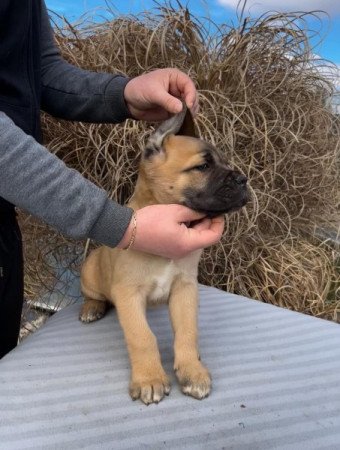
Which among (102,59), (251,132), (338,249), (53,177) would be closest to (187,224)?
(53,177)

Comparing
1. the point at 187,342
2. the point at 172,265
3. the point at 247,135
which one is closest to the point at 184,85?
the point at 172,265

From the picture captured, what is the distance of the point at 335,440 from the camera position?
0.98 metres

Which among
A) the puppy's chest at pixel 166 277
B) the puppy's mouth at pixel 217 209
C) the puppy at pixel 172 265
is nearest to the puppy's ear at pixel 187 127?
the puppy at pixel 172 265

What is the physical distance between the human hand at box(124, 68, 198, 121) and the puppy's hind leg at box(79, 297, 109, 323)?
658 millimetres

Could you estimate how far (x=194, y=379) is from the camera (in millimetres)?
1082

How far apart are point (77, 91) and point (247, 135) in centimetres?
107

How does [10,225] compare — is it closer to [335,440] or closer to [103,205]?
[103,205]

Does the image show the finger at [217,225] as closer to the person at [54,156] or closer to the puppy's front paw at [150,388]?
the person at [54,156]

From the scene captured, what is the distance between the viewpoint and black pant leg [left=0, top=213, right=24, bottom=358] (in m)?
1.41

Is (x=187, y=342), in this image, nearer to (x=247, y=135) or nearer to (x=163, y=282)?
(x=163, y=282)

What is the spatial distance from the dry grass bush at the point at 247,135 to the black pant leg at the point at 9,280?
2.69ft

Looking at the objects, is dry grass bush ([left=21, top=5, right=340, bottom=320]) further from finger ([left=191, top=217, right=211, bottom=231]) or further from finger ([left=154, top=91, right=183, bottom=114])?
finger ([left=191, top=217, right=211, bottom=231])

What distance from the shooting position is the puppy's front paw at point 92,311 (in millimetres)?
1513

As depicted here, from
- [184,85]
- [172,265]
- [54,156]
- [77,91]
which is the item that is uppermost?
[184,85]
